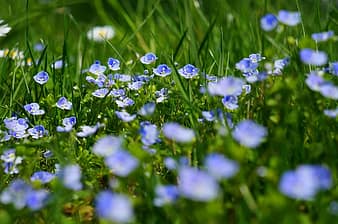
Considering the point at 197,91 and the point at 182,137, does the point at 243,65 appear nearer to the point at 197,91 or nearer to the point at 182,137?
the point at 197,91

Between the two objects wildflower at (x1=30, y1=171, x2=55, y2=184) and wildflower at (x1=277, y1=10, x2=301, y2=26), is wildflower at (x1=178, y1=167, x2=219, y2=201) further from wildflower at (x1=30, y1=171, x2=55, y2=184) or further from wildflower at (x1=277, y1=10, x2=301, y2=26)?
wildflower at (x1=277, y1=10, x2=301, y2=26)

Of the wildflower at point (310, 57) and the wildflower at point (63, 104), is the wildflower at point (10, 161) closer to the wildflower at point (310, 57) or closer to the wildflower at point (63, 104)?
the wildflower at point (63, 104)

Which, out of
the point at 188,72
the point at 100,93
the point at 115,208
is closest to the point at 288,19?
the point at 188,72

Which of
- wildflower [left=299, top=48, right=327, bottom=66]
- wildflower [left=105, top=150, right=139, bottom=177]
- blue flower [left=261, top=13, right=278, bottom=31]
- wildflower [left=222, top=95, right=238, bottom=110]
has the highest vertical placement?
wildflower [left=299, top=48, right=327, bottom=66]

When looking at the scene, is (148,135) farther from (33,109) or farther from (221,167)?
(33,109)

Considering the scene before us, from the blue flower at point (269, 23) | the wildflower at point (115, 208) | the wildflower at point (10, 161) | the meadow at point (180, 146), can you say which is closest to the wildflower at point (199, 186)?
the meadow at point (180, 146)

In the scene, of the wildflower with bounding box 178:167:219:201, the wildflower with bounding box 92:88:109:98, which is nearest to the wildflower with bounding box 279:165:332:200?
the wildflower with bounding box 178:167:219:201

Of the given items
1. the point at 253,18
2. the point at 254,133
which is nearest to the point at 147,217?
the point at 254,133
